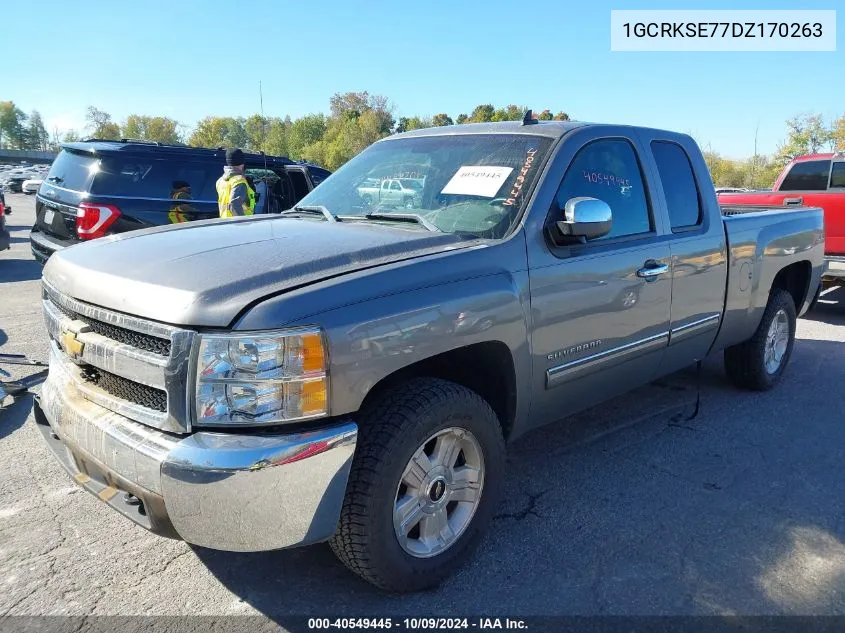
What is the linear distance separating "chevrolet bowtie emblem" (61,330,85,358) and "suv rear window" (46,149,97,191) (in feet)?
17.8

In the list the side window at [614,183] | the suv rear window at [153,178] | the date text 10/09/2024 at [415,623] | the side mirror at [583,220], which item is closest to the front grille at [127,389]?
the date text 10/09/2024 at [415,623]

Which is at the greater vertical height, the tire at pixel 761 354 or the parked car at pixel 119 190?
the parked car at pixel 119 190

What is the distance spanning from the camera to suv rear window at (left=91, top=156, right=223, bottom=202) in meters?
7.38

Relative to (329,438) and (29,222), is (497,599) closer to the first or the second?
(329,438)

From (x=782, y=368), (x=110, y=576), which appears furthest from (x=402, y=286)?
(x=782, y=368)

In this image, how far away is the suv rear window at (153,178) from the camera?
24.2ft

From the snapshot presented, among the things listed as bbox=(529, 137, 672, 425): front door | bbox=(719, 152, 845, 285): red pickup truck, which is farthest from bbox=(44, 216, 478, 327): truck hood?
bbox=(719, 152, 845, 285): red pickup truck

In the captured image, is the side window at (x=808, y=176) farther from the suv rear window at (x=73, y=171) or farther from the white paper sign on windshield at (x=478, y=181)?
the suv rear window at (x=73, y=171)

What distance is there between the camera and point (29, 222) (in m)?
20.4

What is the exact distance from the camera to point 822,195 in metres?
8.35

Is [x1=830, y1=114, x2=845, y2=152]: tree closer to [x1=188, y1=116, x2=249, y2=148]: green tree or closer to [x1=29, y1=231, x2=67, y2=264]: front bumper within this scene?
[x1=29, y1=231, x2=67, y2=264]: front bumper

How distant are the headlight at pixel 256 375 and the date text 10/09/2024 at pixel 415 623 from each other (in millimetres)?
864

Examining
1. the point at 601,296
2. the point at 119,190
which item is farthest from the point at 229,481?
the point at 119,190

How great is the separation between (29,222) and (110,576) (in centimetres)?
2127
